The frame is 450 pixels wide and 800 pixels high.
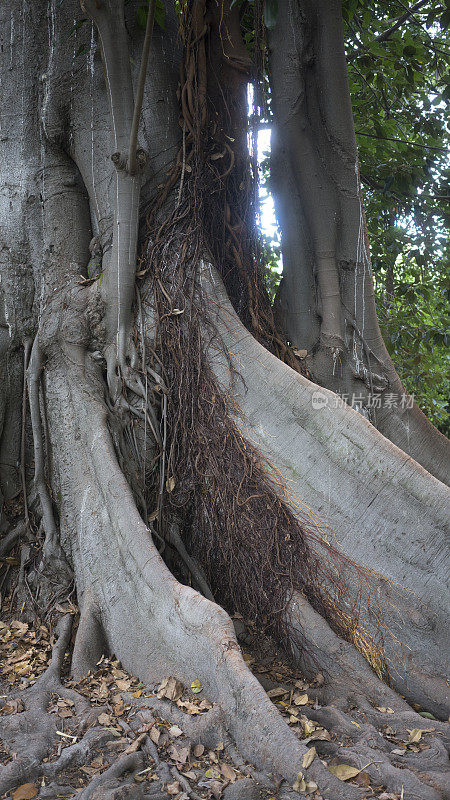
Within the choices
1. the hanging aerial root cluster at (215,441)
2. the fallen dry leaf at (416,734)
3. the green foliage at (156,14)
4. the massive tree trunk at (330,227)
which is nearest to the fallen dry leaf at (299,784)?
the fallen dry leaf at (416,734)

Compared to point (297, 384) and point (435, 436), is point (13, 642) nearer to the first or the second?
point (297, 384)

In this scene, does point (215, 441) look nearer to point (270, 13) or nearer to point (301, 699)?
point (301, 699)

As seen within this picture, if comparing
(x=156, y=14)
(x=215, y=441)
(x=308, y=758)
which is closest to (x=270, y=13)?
(x=156, y=14)

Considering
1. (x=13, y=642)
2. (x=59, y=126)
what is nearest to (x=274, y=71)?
(x=59, y=126)

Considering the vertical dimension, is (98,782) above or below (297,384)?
below

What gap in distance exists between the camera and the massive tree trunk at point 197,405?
330cm

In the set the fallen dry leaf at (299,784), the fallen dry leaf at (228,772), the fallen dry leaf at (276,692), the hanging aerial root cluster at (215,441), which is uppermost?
the hanging aerial root cluster at (215,441)

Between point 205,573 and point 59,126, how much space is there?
323cm

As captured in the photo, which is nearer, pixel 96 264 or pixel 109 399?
pixel 109 399

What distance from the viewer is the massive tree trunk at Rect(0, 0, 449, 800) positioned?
330 cm

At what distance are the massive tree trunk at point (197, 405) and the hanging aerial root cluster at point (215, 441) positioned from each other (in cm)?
1

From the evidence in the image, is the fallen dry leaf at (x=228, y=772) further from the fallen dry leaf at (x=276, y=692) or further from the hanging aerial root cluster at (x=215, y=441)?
the hanging aerial root cluster at (x=215, y=441)

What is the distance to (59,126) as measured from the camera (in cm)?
469

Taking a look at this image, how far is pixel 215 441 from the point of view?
3947mm
